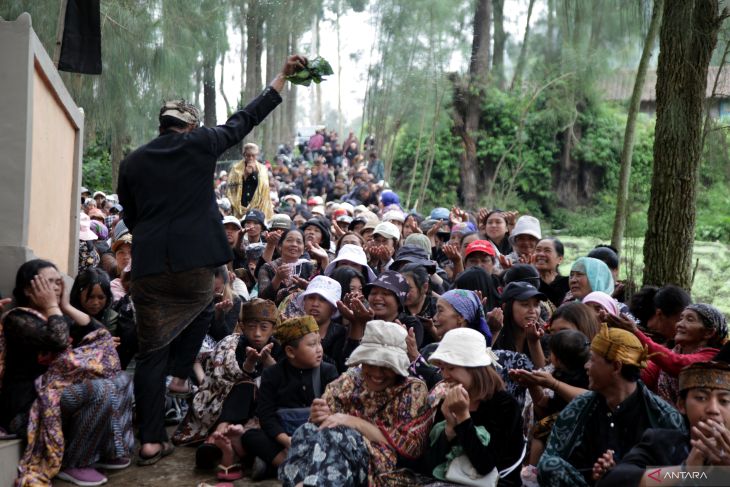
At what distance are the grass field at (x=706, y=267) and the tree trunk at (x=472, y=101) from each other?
747 centimetres

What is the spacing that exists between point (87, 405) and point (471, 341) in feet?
7.24

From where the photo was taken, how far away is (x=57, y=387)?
187 inches

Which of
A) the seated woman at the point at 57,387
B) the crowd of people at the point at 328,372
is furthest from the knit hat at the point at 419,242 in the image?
the seated woman at the point at 57,387

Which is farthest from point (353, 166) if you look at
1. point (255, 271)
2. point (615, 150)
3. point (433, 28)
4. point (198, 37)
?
point (255, 271)

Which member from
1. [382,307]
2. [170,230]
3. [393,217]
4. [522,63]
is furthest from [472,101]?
[170,230]

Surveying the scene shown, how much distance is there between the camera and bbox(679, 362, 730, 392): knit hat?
3.60m

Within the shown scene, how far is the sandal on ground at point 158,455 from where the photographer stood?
16.7 feet

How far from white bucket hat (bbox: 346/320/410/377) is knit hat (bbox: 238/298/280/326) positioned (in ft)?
4.11

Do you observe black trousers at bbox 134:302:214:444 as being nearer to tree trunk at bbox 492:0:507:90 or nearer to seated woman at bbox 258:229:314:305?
seated woman at bbox 258:229:314:305

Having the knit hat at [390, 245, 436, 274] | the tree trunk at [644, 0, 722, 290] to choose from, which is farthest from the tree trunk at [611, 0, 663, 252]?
the knit hat at [390, 245, 436, 274]

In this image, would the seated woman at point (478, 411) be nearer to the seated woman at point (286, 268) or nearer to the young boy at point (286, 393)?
the young boy at point (286, 393)

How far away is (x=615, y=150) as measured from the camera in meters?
28.0

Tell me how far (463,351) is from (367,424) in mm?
617

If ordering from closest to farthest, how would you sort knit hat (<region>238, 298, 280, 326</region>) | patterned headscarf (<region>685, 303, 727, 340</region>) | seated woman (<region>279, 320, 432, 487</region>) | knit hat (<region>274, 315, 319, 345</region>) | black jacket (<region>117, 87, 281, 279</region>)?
1. seated woman (<region>279, 320, 432, 487</region>)
2. patterned headscarf (<region>685, 303, 727, 340</region>)
3. black jacket (<region>117, 87, 281, 279</region>)
4. knit hat (<region>274, 315, 319, 345</region>)
5. knit hat (<region>238, 298, 280, 326</region>)
